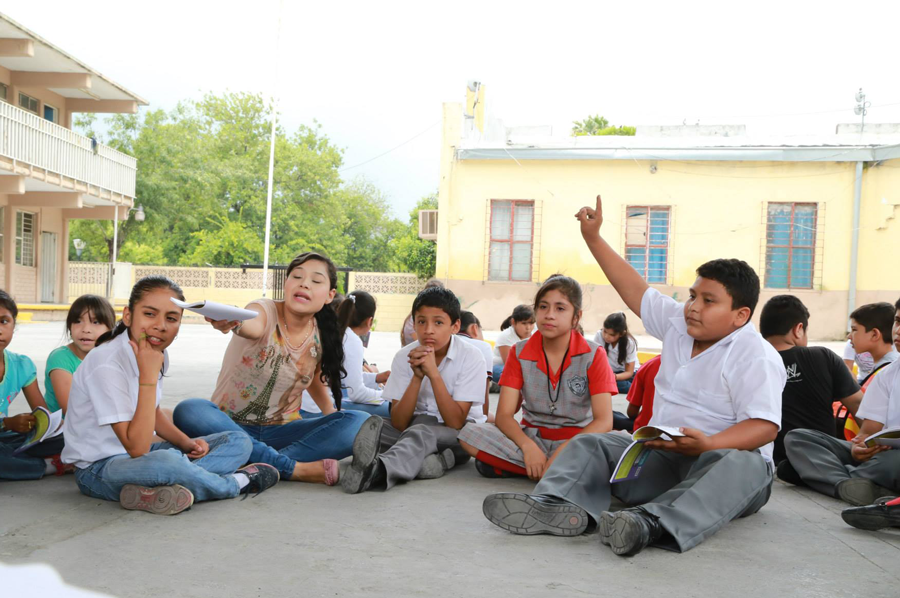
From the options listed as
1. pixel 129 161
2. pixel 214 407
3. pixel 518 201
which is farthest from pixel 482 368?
pixel 129 161

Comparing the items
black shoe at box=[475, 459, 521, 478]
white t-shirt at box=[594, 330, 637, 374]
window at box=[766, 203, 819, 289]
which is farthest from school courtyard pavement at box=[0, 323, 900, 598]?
window at box=[766, 203, 819, 289]

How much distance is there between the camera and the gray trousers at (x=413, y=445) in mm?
3703

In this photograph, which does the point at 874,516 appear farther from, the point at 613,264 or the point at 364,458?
A: the point at 364,458

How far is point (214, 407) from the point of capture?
3.76 metres

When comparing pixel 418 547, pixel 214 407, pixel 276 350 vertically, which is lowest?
pixel 418 547

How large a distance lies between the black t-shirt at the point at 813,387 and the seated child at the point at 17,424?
3679mm

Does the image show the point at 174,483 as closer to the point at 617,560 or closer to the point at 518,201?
the point at 617,560

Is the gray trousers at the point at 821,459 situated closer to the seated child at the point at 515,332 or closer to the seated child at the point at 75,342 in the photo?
the seated child at the point at 515,332

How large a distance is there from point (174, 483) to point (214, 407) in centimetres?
71

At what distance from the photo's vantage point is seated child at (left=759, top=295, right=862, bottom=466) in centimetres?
416

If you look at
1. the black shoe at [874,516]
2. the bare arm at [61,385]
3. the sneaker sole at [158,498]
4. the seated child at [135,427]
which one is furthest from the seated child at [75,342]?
the black shoe at [874,516]

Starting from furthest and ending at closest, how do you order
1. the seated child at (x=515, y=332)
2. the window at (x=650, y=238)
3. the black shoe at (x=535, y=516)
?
1. the window at (x=650, y=238)
2. the seated child at (x=515, y=332)
3. the black shoe at (x=535, y=516)

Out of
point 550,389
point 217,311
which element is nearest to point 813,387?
point 550,389

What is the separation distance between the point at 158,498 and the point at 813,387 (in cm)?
325
